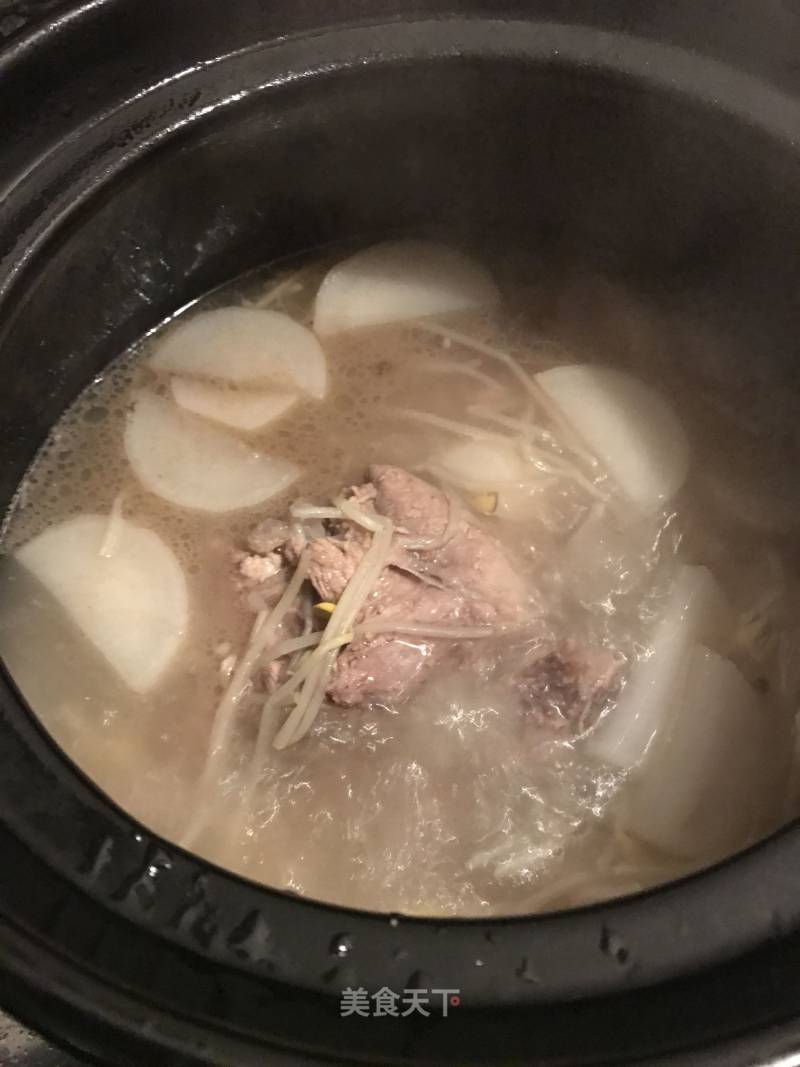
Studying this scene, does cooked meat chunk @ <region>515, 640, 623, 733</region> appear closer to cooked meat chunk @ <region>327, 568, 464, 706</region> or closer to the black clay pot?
cooked meat chunk @ <region>327, 568, 464, 706</region>

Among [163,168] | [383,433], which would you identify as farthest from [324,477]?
[163,168]

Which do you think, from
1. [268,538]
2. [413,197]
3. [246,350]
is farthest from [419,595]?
[413,197]

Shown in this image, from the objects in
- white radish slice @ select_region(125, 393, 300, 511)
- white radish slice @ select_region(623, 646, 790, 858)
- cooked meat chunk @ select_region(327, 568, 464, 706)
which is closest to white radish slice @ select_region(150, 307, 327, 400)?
white radish slice @ select_region(125, 393, 300, 511)

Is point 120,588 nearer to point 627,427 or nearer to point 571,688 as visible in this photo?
point 571,688

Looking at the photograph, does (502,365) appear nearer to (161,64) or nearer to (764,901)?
(161,64)

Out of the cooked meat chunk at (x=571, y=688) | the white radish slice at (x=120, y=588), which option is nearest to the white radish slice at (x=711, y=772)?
the cooked meat chunk at (x=571, y=688)
